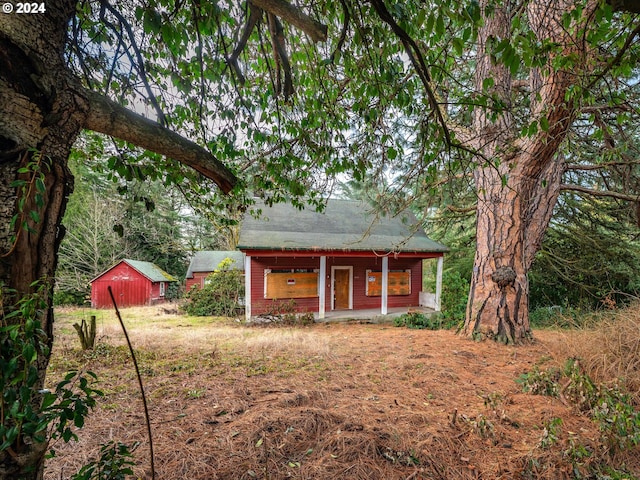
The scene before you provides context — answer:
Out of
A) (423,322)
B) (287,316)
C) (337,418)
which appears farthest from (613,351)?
(287,316)

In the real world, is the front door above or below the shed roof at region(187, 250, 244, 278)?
below

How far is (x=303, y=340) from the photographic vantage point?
678 centimetres

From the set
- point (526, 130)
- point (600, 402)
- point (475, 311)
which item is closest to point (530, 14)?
point (526, 130)

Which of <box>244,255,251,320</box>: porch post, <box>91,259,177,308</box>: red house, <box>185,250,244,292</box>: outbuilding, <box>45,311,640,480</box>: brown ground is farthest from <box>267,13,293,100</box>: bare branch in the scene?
<box>91,259,177,308</box>: red house

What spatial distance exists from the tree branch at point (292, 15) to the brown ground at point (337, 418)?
10.0 ft

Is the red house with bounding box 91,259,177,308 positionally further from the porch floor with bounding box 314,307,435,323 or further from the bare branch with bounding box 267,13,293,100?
the bare branch with bounding box 267,13,293,100

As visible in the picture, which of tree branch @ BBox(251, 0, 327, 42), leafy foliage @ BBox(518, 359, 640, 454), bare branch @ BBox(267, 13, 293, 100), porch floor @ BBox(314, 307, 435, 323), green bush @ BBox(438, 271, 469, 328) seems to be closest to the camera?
tree branch @ BBox(251, 0, 327, 42)

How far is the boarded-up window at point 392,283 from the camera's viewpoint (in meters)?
12.9

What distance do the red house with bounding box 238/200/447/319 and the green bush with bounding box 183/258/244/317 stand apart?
3.49 ft

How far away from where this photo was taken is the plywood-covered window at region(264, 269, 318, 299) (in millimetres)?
11406

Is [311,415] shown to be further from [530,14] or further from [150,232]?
[150,232]

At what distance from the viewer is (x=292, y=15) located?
203 centimetres

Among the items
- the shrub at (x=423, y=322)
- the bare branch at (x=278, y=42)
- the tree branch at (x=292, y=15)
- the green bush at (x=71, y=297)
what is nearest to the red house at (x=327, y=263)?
the shrub at (x=423, y=322)

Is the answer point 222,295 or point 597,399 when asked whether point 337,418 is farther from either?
point 222,295
